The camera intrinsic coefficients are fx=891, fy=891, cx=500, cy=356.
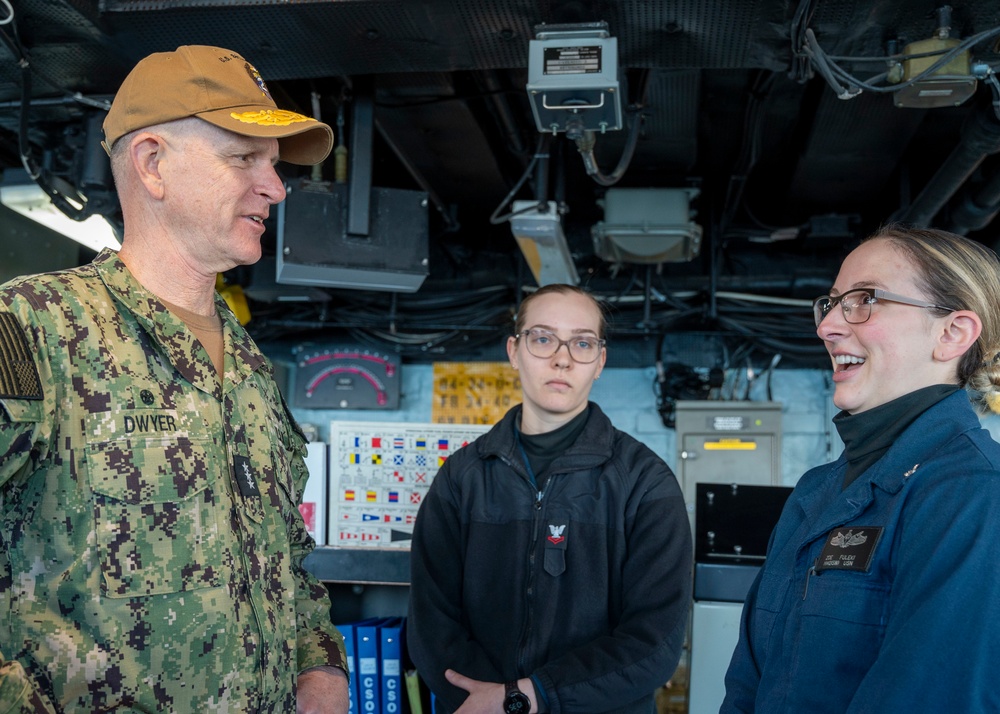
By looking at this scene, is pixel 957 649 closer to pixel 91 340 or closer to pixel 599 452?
pixel 599 452

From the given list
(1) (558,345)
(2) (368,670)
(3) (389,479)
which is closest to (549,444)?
(1) (558,345)

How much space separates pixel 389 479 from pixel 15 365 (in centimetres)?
209

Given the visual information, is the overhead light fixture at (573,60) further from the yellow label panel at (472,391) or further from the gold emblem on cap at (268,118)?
the yellow label panel at (472,391)

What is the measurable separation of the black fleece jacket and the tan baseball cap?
3.12ft

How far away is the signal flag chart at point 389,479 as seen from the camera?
122 inches

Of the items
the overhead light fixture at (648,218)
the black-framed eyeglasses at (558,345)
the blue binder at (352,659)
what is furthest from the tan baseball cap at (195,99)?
the overhead light fixture at (648,218)

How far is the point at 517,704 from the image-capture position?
175cm

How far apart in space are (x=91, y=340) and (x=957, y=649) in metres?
1.16

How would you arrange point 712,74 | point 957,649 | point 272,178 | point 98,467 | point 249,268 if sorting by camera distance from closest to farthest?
point 957,649 < point 98,467 < point 272,178 < point 712,74 < point 249,268

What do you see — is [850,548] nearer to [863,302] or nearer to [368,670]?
[863,302]

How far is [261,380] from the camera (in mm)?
1527

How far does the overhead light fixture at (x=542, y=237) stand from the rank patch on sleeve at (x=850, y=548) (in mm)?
2231

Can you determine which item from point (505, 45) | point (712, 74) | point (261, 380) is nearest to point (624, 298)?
point (712, 74)

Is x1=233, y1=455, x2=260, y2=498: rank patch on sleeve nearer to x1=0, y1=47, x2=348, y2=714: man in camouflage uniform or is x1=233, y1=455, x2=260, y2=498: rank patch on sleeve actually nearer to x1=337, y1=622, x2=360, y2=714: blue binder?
x1=0, y1=47, x2=348, y2=714: man in camouflage uniform
